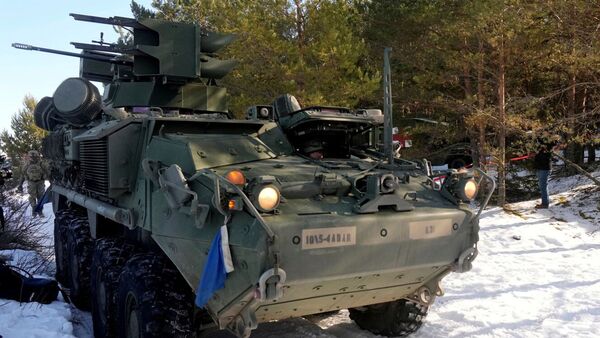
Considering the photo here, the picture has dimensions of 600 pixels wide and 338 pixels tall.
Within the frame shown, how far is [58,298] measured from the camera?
19.9ft

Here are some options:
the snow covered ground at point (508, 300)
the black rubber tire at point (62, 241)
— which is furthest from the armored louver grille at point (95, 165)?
the black rubber tire at point (62, 241)

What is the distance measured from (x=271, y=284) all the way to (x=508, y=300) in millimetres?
3893

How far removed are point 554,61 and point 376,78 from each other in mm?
3615

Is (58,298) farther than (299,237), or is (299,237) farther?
(58,298)

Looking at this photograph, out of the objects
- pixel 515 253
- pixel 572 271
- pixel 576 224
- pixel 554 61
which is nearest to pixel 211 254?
pixel 572 271

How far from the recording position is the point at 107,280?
16.4 ft

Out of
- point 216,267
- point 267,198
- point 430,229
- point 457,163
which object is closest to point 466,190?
point 430,229

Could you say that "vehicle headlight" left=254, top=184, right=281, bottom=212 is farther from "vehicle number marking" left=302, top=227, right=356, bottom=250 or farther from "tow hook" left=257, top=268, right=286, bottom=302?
"tow hook" left=257, top=268, right=286, bottom=302

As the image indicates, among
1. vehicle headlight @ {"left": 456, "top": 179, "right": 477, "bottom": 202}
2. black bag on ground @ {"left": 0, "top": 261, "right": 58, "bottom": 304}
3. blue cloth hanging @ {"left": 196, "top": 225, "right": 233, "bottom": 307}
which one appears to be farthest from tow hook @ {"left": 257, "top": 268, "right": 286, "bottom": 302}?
black bag on ground @ {"left": 0, "top": 261, "right": 58, "bottom": 304}

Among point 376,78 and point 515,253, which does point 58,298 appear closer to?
point 515,253

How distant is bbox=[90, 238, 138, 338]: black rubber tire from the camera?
4.91 meters

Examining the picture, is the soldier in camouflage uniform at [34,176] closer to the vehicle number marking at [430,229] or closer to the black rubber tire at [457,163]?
the vehicle number marking at [430,229]

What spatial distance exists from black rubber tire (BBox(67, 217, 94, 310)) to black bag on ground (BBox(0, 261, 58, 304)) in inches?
16.3

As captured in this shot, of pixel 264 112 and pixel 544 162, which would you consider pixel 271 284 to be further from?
pixel 544 162
